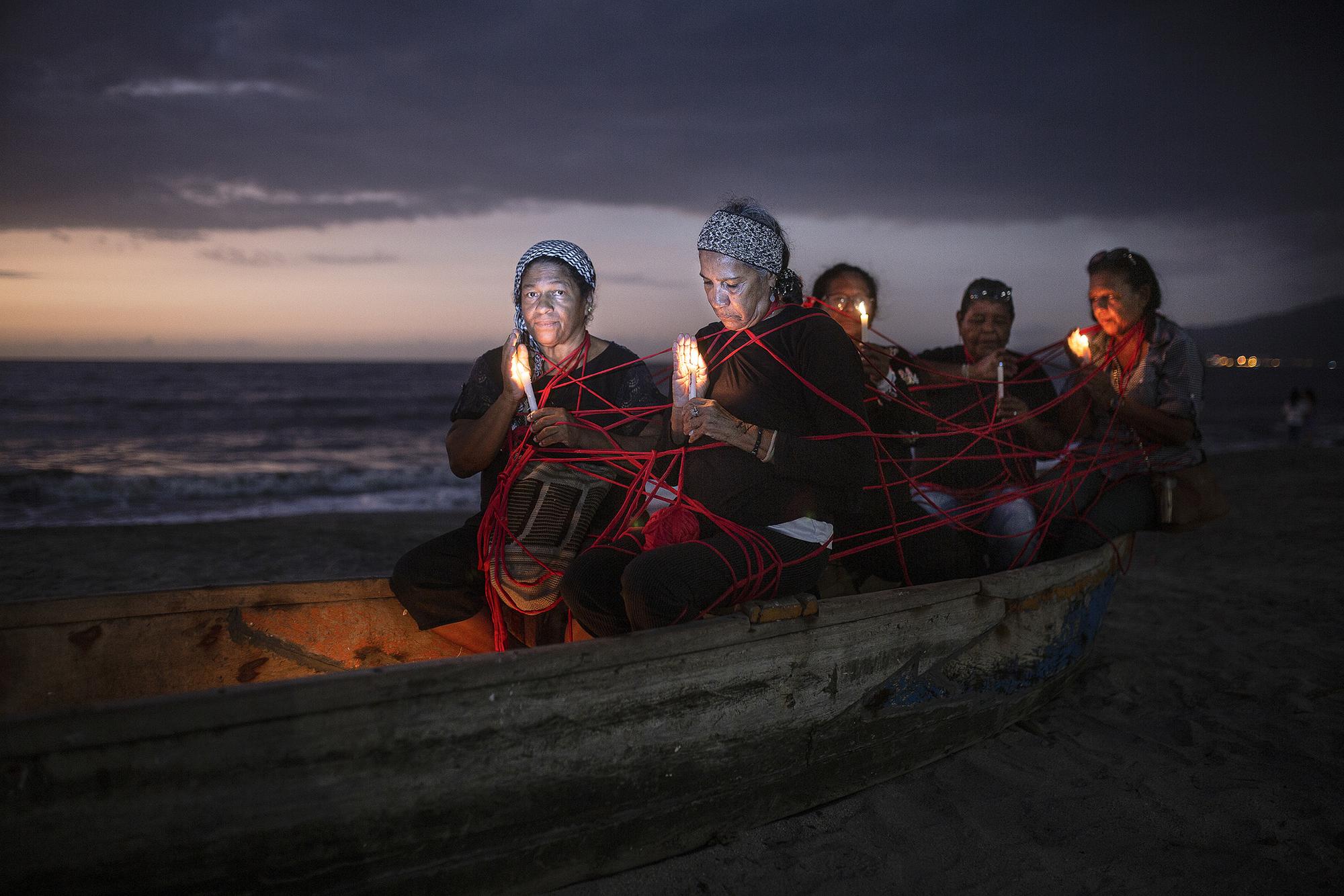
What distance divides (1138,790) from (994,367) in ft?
5.69

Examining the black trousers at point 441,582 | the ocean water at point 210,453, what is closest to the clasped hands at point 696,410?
the black trousers at point 441,582

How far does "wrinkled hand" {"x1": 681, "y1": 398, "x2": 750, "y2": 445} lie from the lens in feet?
7.45

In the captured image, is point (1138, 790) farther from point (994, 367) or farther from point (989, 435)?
point (994, 367)

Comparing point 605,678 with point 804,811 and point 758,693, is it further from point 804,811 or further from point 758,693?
point 804,811

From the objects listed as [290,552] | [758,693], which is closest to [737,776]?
[758,693]

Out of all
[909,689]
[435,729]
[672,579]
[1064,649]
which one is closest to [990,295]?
[1064,649]

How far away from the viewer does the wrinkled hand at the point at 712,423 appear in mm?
2271

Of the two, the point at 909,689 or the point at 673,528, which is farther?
the point at 909,689

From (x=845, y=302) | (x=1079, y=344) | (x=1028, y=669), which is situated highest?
(x=845, y=302)

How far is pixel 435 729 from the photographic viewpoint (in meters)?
1.79

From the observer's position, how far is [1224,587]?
5535mm

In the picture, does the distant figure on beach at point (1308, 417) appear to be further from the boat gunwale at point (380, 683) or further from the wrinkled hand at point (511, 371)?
the wrinkled hand at point (511, 371)

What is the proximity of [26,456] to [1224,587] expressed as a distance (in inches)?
694

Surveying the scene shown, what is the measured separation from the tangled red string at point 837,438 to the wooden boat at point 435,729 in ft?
1.02
